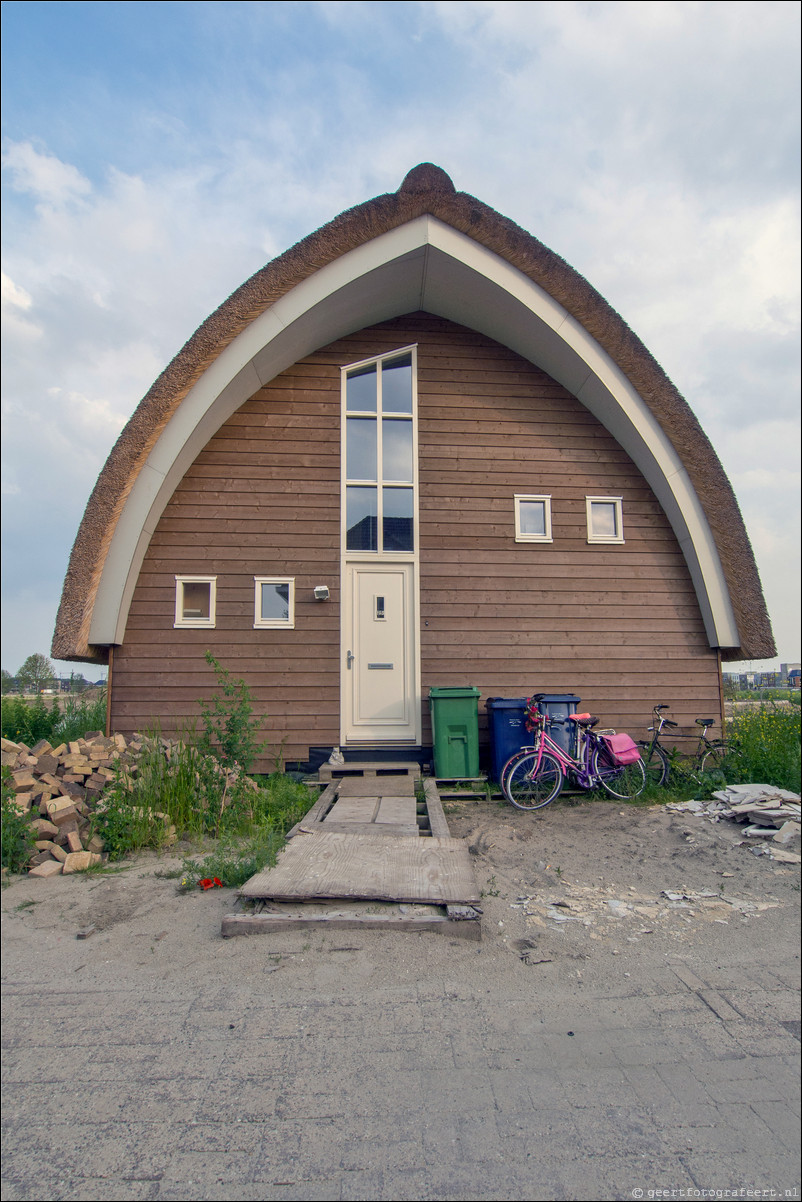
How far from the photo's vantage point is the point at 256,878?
3.77m

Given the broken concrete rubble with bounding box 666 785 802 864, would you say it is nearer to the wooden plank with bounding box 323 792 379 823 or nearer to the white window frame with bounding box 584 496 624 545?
the wooden plank with bounding box 323 792 379 823

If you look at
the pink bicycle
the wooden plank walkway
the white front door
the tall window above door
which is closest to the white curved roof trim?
the tall window above door

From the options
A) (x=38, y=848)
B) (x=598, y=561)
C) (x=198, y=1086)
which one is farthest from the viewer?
(x=598, y=561)

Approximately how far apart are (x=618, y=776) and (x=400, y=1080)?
5.51m

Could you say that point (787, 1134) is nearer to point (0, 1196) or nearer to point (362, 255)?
point (0, 1196)

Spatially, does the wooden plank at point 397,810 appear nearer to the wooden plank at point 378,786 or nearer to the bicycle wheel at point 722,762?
the wooden plank at point 378,786

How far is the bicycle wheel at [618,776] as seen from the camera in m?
6.94

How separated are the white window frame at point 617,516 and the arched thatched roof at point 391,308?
0.52 metres

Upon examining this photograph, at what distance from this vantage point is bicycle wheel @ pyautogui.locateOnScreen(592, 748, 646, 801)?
6.94m

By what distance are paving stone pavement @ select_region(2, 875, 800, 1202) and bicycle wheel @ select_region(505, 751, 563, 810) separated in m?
3.77

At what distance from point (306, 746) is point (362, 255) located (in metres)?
5.56

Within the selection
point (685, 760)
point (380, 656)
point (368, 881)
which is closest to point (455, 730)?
point (380, 656)

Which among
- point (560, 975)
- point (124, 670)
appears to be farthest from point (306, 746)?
point (560, 975)

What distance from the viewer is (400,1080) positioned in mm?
2119
